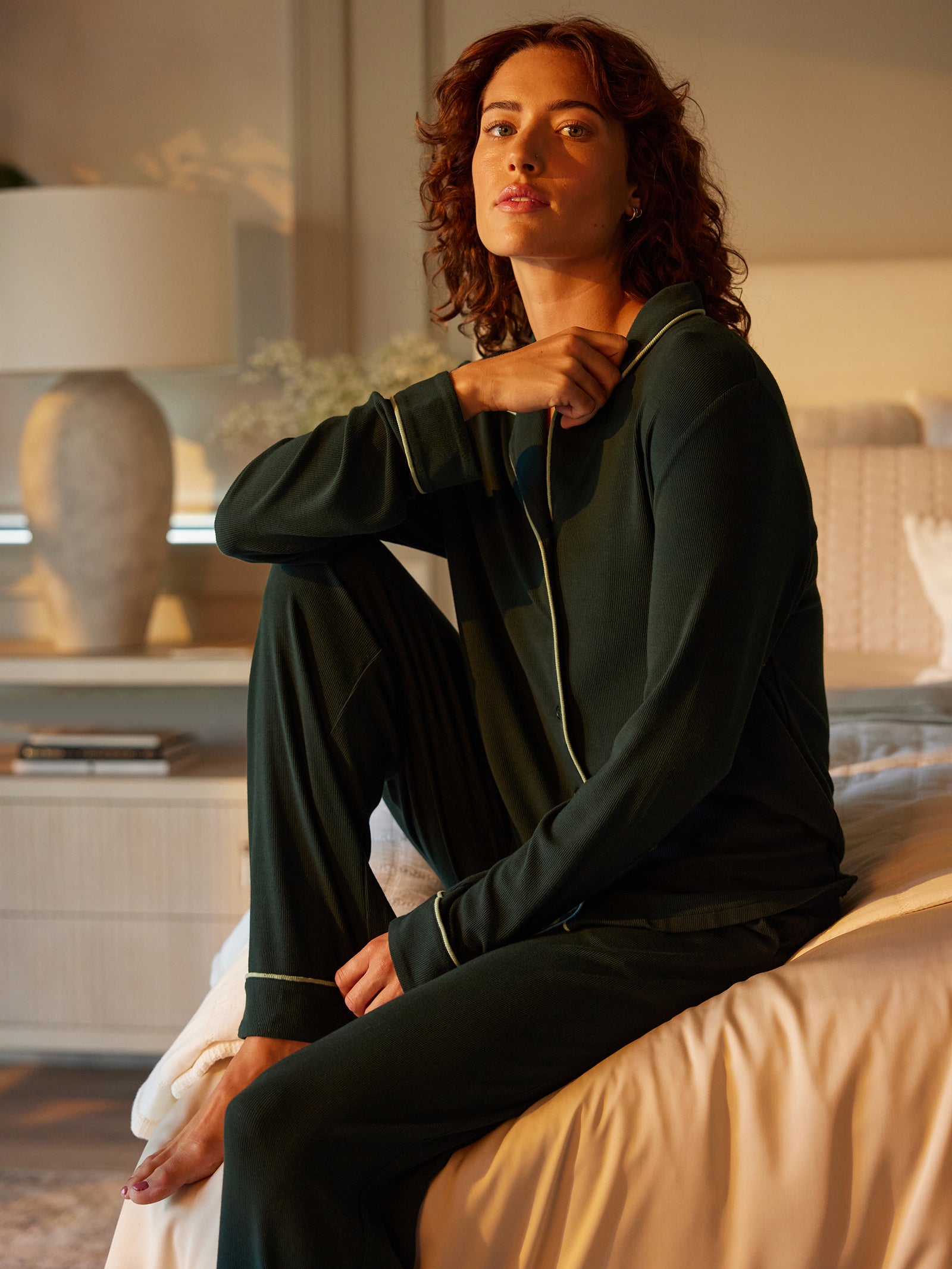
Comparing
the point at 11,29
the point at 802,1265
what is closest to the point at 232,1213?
the point at 802,1265

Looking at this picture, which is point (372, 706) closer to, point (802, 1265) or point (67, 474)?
point (802, 1265)

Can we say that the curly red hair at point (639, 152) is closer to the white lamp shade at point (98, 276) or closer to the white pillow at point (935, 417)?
the white lamp shade at point (98, 276)

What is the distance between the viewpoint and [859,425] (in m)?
2.66

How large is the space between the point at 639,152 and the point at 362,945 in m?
0.81

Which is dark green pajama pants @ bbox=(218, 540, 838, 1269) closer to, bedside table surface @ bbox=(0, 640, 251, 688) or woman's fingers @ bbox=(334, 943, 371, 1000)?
woman's fingers @ bbox=(334, 943, 371, 1000)

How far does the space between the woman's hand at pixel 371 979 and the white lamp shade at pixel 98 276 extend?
1.60 metres

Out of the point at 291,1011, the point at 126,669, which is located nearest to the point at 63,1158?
the point at 126,669

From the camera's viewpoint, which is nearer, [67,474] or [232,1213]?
[232,1213]

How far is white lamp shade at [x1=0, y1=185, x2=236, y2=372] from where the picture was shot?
2279mm

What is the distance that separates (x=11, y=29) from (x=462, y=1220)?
9.20 feet

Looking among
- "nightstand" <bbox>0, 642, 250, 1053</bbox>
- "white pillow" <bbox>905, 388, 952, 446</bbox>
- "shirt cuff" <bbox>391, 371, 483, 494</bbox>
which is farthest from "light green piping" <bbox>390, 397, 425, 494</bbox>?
"white pillow" <bbox>905, 388, 952, 446</bbox>

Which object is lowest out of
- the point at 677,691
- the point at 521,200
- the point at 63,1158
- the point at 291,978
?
the point at 63,1158

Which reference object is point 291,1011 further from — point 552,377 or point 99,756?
point 99,756

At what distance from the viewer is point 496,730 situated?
119 centimetres
